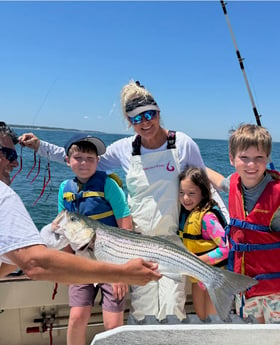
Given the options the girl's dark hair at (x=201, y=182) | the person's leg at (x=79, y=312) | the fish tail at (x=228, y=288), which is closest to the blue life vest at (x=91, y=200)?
the person's leg at (x=79, y=312)

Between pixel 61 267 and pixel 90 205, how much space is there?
1.65m

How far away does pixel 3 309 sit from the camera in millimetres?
3555

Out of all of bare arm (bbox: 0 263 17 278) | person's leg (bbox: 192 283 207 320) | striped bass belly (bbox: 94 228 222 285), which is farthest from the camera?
person's leg (bbox: 192 283 207 320)

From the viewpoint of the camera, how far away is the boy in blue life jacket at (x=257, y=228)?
2721mm

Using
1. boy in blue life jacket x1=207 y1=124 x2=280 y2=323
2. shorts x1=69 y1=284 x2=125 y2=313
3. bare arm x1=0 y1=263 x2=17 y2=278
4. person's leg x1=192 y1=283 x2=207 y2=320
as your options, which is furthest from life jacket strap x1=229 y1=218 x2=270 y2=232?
bare arm x1=0 y1=263 x2=17 y2=278

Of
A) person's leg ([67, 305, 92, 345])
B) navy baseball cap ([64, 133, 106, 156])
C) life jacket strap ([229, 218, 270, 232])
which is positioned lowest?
person's leg ([67, 305, 92, 345])

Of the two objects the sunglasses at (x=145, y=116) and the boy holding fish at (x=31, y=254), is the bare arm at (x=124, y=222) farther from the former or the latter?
the boy holding fish at (x=31, y=254)

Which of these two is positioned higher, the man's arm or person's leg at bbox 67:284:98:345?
the man's arm

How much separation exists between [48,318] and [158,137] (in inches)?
84.5

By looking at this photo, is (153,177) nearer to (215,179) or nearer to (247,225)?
(215,179)

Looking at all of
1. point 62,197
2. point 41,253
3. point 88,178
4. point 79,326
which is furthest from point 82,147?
point 41,253

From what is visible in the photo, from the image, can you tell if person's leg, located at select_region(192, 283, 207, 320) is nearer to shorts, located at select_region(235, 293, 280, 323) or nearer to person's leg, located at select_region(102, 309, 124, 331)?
shorts, located at select_region(235, 293, 280, 323)

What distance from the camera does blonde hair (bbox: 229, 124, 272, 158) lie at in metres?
2.78

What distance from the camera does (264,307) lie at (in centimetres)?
277
